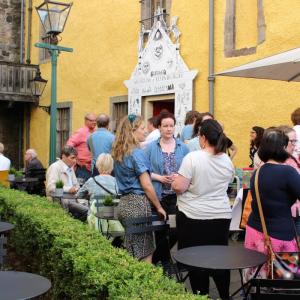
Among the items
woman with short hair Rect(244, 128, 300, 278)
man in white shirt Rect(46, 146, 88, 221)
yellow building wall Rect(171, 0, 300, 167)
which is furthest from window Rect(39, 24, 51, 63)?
woman with short hair Rect(244, 128, 300, 278)

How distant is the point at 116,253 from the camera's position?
141 inches

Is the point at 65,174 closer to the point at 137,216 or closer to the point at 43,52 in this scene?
the point at 137,216

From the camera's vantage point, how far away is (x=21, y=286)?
298 cm

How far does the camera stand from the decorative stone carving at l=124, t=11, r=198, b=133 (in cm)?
1089

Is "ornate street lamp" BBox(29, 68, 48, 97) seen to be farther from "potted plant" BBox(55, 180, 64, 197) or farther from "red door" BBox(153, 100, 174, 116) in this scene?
"potted plant" BBox(55, 180, 64, 197)

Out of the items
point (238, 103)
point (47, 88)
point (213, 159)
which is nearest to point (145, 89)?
point (238, 103)

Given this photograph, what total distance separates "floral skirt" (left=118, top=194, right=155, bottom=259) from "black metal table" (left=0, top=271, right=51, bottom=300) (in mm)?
1632

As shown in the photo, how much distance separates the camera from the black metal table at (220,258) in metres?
3.43

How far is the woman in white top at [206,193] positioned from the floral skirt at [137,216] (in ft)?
1.60

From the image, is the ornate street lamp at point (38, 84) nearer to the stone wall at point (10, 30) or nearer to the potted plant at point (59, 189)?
the stone wall at point (10, 30)

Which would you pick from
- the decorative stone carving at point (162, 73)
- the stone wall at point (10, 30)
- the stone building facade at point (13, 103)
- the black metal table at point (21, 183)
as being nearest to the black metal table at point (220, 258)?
the decorative stone carving at point (162, 73)

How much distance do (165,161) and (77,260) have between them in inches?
80.9

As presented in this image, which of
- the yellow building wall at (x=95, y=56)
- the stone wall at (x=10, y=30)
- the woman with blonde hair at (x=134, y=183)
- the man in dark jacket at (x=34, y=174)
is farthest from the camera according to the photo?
the stone wall at (x=10, y=30)

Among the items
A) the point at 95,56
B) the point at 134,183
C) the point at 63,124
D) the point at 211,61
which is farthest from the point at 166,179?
the point at 63,124
